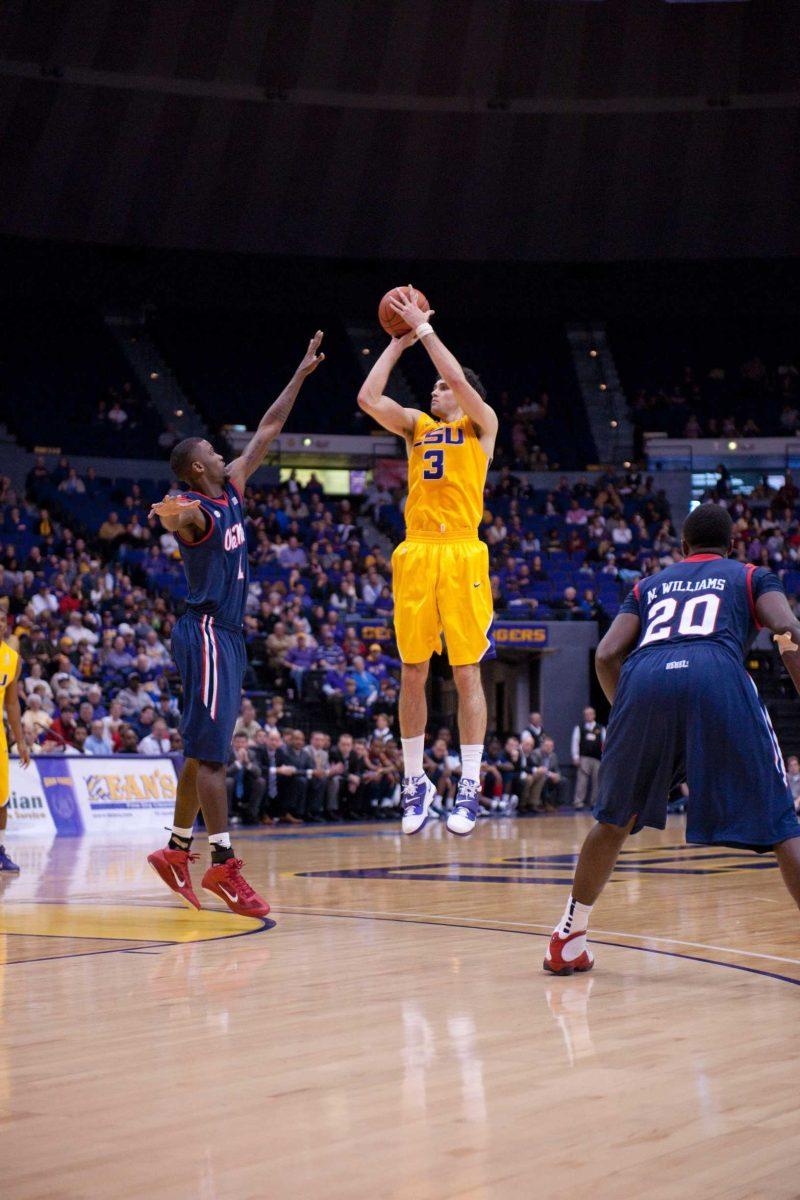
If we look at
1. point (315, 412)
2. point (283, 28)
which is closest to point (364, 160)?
point (283, 28)

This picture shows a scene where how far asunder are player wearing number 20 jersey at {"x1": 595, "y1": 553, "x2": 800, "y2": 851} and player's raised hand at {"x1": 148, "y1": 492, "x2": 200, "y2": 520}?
8.78 feet

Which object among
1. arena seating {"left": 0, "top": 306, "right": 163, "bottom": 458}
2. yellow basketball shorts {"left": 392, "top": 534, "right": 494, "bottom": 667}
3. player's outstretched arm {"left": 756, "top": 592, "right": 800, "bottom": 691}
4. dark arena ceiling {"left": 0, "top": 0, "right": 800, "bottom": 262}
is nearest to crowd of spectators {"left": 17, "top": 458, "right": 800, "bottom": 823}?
arena seating {"left": 0, "top": 306, "right": 163, "bottom": 458}

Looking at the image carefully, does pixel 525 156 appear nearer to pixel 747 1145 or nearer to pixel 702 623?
pixel 702 623

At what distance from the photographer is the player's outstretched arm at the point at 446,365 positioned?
7.25 meters

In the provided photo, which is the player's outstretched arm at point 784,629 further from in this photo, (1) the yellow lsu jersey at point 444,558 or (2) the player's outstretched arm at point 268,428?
(2) the player's outstretched arm at point 268,428

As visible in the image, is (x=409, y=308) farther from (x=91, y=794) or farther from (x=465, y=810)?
(x=91, y=794)

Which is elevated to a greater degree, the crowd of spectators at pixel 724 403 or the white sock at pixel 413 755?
the crowd of spectators at pixel 724 403

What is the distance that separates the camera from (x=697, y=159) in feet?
98.1

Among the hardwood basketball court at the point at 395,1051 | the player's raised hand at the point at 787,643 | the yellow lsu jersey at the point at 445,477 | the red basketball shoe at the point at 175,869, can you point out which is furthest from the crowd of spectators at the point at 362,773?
the player's raised hand at the point at 787,643

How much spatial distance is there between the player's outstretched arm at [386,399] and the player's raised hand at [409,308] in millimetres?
121

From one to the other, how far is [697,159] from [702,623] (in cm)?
2643

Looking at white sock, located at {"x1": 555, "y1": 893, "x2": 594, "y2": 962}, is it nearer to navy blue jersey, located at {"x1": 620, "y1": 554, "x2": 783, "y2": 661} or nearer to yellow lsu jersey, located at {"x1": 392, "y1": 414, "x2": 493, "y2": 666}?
navy blue jersey, located at {"x1": 620, "y1": 554, "x2": 783, "y2": 661}

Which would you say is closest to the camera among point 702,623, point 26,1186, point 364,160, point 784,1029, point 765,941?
point 26,1186

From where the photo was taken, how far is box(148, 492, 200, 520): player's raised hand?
7387 millimetres
